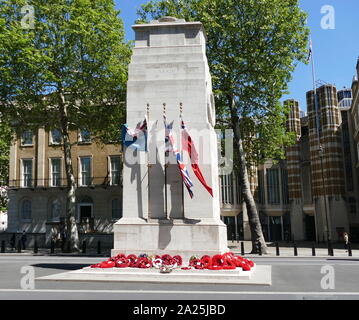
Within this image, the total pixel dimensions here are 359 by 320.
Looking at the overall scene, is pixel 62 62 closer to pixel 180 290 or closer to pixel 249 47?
pixel 249 47

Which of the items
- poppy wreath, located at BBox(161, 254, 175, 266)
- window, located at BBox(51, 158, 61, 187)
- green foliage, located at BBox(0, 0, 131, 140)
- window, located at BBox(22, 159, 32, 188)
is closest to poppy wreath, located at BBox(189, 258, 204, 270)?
poppy wreath, located at BBox(161, 254, 175, 266)

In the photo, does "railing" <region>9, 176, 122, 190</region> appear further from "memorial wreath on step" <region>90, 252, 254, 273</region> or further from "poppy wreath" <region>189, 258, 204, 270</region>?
"poppy wreath" <region>189, 258, 204, 270</region>

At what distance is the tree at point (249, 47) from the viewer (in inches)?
1014

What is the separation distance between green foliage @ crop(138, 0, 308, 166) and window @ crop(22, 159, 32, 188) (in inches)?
910

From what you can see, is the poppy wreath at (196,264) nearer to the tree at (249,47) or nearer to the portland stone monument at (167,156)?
the portland stone monument at (167,156)

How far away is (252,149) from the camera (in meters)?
31.0

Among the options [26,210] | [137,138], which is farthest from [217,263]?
[26,210]

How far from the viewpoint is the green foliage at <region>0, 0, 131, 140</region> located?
25.0 m

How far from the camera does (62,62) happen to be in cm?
2620

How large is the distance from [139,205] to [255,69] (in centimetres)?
1567

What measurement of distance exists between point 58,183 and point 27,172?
12.9ft
